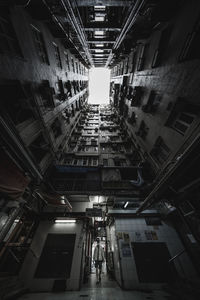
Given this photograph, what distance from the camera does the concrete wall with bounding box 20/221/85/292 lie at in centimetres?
784

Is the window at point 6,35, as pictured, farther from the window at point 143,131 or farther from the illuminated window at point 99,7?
the illuminated window at point 99,7

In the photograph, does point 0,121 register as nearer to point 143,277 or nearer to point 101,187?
point 101,187

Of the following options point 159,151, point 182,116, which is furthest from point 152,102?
point 159,151

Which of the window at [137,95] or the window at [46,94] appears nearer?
the window at [46,94]

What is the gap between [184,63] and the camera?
7.16 metres

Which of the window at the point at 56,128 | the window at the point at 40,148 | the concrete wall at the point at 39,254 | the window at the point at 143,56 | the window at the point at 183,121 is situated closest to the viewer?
the window at the point at 183,121

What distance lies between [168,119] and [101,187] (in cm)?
907

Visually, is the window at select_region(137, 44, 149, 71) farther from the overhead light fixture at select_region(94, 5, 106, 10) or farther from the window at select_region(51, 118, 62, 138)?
the window at select_region(51, 118, 62, 138)

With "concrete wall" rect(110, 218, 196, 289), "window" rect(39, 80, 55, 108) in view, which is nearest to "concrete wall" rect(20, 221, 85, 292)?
"concrete wall" rect(110, 218, 196, 289)

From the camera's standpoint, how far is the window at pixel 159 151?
32.4 feet

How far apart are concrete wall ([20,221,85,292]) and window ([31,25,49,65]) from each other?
16.6 meters

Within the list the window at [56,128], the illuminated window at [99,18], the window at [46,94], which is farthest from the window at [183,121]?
the illuminated window at [99,18]

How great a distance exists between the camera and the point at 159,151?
10.6 metres

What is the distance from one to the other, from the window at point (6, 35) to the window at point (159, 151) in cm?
1316
